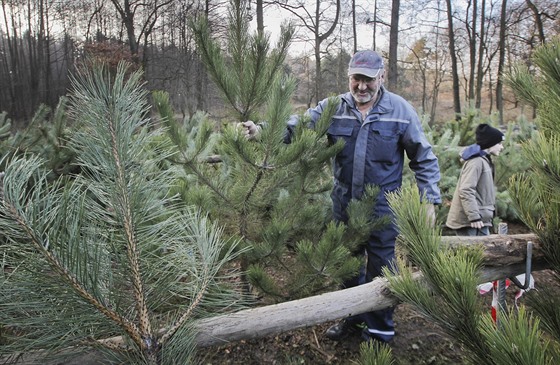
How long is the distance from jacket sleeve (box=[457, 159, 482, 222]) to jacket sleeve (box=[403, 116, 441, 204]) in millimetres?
1352

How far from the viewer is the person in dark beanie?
3648mm

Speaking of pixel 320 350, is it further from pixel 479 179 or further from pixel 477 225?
pixel 479 179

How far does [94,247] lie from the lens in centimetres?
91

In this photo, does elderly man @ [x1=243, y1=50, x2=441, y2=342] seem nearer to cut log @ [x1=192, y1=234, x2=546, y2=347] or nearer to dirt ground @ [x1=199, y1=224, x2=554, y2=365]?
dirt ground @ [x1=199, y1=224, x2=554, y2=365]

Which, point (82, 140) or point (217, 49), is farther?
point (217, 49)

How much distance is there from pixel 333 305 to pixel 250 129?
1.01 m

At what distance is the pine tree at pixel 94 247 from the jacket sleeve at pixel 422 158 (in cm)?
195

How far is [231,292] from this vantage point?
125 cm

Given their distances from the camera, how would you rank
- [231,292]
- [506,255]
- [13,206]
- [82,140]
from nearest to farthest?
[13,206]
[82,140]
[231,292]
[506,255]

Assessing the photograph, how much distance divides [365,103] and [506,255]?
1430 millimetres

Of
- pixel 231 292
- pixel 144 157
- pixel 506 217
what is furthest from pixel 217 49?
pixel 506 217

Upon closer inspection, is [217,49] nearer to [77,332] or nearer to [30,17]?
[77,332]

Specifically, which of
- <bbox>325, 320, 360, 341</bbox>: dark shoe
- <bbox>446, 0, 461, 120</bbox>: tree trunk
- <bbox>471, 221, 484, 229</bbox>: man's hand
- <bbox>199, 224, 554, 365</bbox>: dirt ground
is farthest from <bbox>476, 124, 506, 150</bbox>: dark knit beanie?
<bbox>446, 0, 461, 120</bbox>: tree trunk

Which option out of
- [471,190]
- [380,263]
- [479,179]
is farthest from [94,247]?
[479,179]
